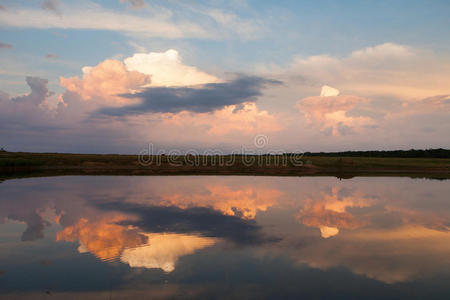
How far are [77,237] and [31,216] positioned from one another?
576cm

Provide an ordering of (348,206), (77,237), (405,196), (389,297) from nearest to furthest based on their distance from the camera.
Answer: (389,297), (77,237), (348,206), (405,196)

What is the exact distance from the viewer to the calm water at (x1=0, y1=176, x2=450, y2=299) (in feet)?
27.7

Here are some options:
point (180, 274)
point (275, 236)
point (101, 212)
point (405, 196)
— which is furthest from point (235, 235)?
point (405, 196)

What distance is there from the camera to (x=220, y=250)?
11586 millimetres

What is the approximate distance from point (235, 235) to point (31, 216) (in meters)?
11.8

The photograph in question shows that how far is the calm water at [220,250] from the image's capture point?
8438mm

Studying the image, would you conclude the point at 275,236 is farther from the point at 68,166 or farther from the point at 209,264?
the point at 68,166

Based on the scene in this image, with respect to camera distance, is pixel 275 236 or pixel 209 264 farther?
pixel 275 236

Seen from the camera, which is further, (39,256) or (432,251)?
(432,251)

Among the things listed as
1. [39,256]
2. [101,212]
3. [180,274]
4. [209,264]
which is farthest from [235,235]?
[101,212]

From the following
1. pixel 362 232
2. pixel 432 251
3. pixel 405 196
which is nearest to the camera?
pixel 432 251

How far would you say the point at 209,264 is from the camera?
33.1 feet

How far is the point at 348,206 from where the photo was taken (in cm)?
2133

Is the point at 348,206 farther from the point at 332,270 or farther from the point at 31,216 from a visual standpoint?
the point at 31,216
